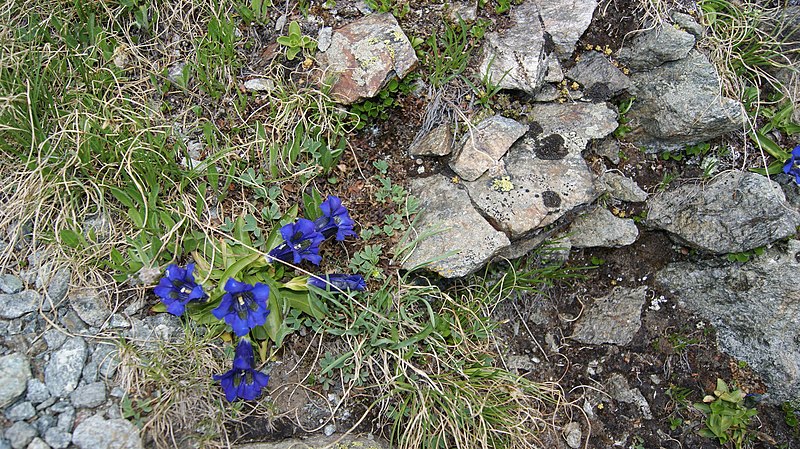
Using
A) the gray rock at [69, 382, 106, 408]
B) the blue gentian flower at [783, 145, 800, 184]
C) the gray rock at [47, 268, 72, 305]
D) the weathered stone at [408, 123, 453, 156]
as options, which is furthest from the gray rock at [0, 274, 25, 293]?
the blue gentian flower at [783, 145, 800, 184]

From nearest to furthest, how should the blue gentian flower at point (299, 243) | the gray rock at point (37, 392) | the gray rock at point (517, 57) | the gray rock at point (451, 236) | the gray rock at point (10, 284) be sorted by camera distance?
the gray rock at point (37, 392) → the gray rock at point (10, 284) → the blue gentian flower at point (299, 243) → the gray rock at point (451, 236) → the gray rock at point (517, 57)

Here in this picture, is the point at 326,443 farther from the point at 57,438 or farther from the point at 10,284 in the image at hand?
the point at 10,284

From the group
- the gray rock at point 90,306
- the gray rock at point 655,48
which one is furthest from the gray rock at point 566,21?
the gray rock at point 90,306

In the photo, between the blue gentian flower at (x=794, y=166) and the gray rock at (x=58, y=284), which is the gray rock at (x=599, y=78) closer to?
the blue gentian flower at (x=794, y=166)

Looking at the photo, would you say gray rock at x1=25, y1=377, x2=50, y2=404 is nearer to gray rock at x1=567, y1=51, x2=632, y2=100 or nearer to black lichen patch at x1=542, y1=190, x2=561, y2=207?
black lichen patch at x1=542, y1=190, x2=561, y2=207

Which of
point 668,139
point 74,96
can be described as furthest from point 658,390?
point 74,96

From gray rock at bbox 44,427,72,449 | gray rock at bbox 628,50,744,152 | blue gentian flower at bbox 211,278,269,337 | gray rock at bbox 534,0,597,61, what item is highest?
gray rock at bbox 534,0,597,61

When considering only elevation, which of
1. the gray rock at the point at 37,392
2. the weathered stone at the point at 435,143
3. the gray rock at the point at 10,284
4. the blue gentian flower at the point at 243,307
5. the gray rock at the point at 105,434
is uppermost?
the weathered stone at the point at 435,143

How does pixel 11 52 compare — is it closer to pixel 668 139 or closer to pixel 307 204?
pixel 307 204
